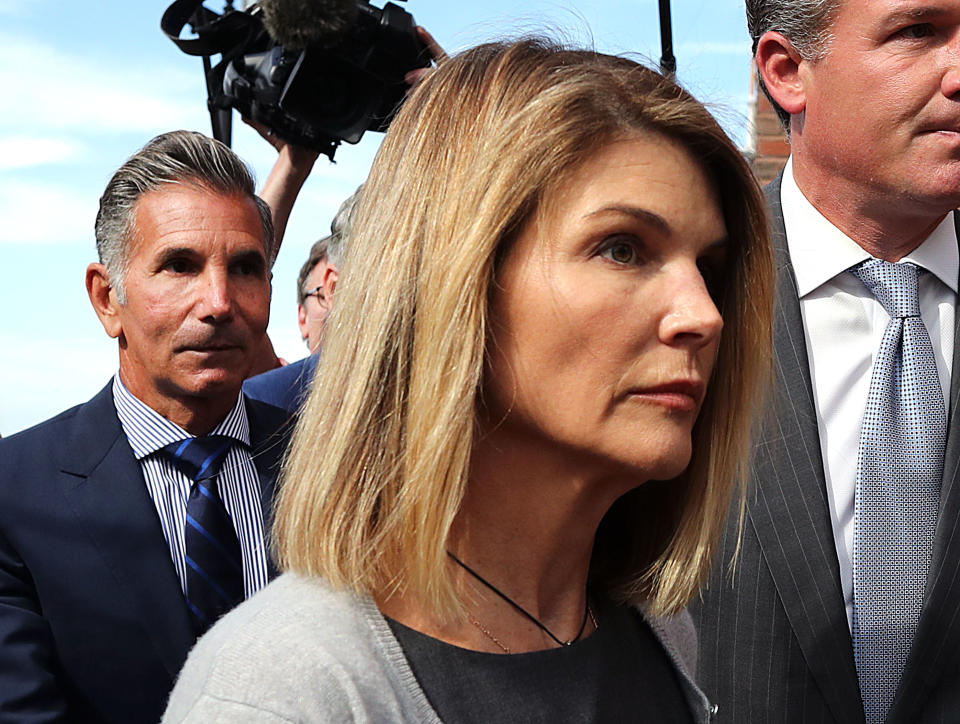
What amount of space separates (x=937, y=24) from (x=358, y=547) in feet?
4.82

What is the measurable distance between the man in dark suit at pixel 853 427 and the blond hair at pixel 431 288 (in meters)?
0.77

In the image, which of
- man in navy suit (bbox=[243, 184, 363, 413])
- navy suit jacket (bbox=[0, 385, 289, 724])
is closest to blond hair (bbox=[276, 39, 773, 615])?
man in navy suit (bbox=[243, 184, 363, 413])

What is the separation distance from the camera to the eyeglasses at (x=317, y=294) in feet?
14.0

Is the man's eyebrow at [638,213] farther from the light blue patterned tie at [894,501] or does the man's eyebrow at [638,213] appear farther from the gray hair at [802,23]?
the gray hair at [802,23]

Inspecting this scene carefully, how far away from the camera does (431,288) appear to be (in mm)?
1256

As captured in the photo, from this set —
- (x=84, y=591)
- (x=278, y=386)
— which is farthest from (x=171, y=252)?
(x=84, y=591)

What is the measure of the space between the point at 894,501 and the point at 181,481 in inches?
52.5

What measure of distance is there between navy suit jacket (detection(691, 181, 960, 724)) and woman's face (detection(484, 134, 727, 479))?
67 centimetres

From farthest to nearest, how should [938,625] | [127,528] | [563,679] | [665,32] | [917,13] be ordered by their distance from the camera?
[665,32], [127,528], [917,13], [938,625], [563,679]

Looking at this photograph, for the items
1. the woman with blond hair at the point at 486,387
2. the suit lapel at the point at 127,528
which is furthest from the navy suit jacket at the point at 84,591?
the woman with blond hair at the point at 486,387

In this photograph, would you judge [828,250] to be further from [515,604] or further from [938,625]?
[515,604]

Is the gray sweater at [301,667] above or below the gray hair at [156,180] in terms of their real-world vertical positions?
below

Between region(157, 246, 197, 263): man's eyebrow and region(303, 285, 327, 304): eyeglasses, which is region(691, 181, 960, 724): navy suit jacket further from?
region(303, 285, 327, 304): eyeglasses

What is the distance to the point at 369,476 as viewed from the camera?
4.18 feet
